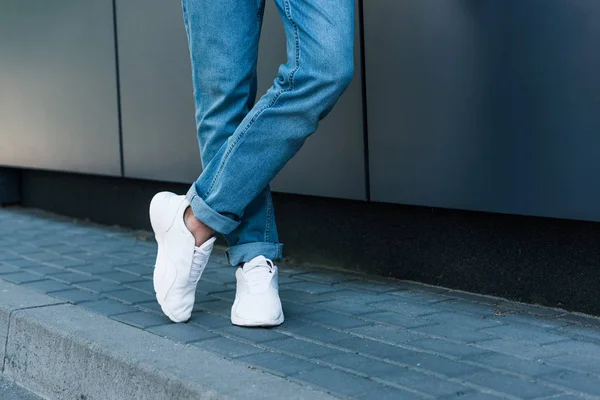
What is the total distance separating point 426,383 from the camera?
223 centimetres

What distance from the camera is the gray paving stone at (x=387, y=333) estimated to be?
2.69 meters

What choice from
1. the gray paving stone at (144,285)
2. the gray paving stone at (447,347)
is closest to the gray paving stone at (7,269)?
the gray paving stone at (144,285)

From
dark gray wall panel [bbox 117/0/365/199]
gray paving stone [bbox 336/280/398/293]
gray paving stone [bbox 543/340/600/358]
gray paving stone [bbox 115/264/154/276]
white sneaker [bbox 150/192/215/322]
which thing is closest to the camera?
gray paving stone [bbox 543/340/600/358]

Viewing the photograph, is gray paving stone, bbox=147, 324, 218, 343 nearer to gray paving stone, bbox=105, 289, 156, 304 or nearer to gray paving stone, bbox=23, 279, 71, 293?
gray paving stone, bbox=105, 289, 156, 304

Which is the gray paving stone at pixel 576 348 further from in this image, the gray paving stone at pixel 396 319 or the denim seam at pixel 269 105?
the denim seam at pixel 269 105

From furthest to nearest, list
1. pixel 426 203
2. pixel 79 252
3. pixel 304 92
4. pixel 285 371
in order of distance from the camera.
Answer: pixel 79 252
pixel 426 203
pixel 304 92
pixel 285 371

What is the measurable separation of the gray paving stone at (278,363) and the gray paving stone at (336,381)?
0.11 feet

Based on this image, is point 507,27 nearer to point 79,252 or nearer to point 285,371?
point 285,371

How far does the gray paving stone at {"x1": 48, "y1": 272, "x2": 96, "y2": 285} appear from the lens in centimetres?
Answer: 371

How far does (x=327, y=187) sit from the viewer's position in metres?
3.76

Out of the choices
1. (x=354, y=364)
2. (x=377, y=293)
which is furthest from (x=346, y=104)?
(x=354, y=364)

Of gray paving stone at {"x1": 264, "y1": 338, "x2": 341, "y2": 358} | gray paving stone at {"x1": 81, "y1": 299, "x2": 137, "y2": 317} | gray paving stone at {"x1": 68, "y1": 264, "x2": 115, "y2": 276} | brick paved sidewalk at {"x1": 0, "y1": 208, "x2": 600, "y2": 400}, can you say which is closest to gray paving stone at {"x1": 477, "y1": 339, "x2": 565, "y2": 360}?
brick paved sidewalk at {"x1": 0, "y1": 208, "x2": 600, "y2": 400}

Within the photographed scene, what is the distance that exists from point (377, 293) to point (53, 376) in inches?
43.3

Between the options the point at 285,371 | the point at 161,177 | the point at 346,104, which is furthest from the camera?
the point at 161,177
